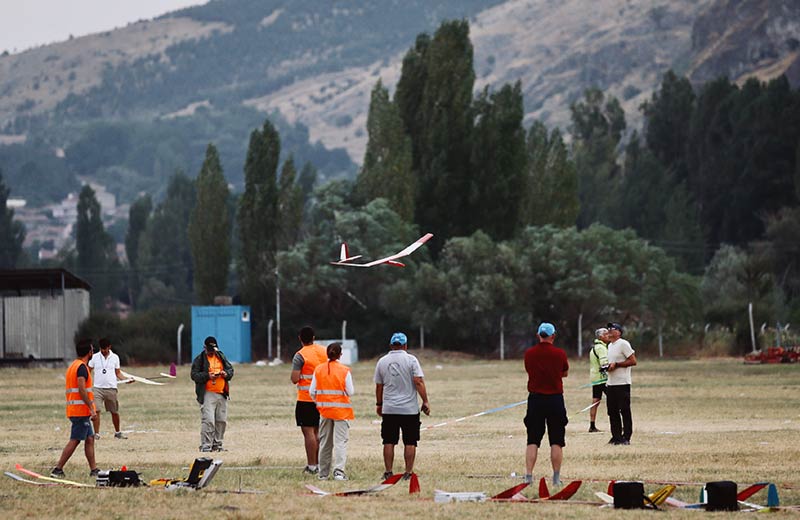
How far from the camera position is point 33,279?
212 feet

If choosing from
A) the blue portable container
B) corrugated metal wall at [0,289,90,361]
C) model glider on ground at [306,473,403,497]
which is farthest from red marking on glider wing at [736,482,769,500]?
the blue portable container

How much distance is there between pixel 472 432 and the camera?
86.1 feet

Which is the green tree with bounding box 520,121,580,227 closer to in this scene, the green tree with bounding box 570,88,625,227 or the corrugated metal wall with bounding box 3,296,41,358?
the green tree with bounding box 570,88,625,227

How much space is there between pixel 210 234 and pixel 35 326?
19.8 metres

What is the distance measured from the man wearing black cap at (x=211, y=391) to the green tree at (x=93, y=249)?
11572 cm

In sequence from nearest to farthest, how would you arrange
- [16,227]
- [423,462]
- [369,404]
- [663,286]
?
[423,462] < [369,404] < [663,286] < [16,227]

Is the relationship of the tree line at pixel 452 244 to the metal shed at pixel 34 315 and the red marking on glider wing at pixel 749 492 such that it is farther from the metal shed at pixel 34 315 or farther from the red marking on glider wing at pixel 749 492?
the red marking on glider wing at pixel 749 492

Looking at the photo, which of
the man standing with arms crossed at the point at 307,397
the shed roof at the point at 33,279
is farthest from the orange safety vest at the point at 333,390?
the shed roof at the point at 33,279

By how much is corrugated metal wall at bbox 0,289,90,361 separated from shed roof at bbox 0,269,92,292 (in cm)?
58

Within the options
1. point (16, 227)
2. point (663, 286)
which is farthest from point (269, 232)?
point (16, 227)

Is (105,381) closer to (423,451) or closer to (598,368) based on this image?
(423,451)

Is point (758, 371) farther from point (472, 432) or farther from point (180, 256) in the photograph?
point (180, 256)

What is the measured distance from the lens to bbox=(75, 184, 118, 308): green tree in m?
136

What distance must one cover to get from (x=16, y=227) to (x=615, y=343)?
126714 millimetres
